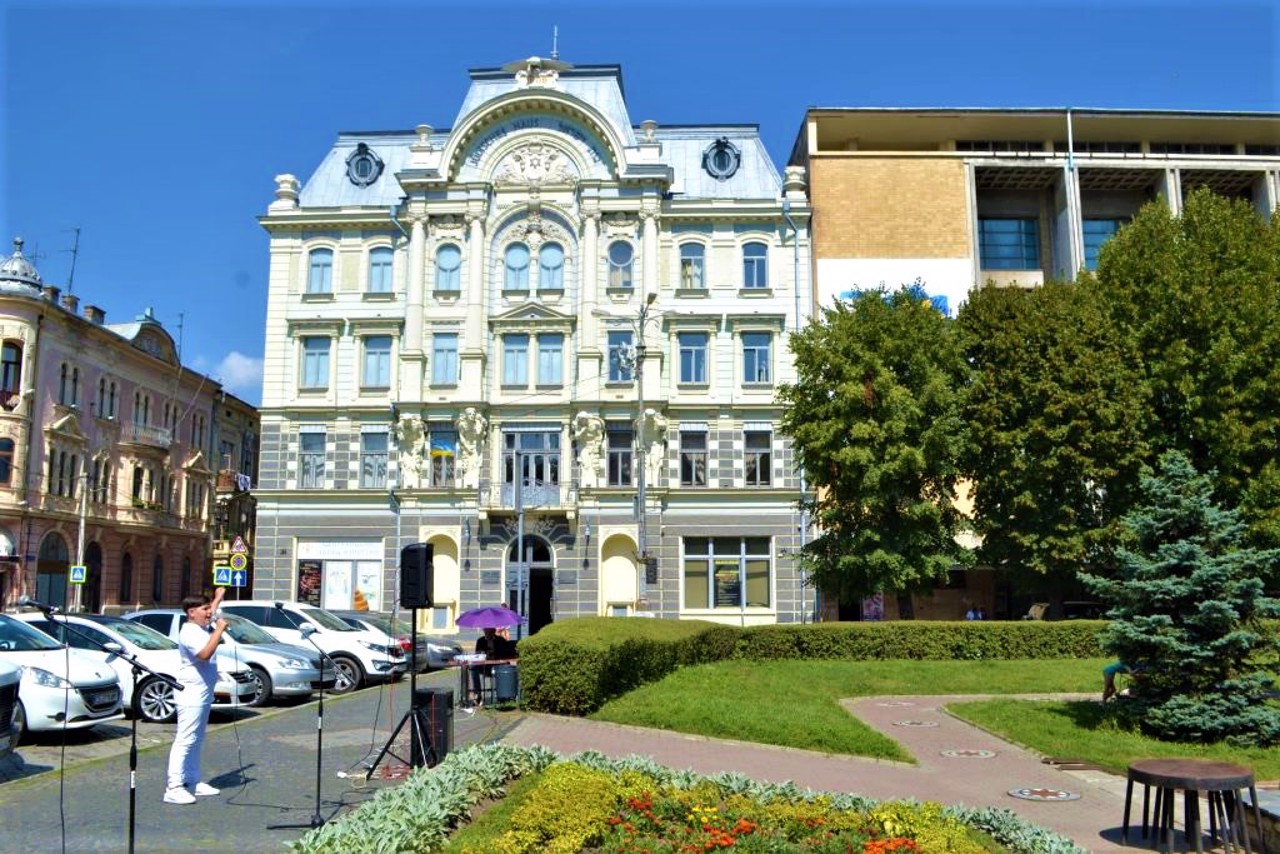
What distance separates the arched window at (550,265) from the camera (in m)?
42.6

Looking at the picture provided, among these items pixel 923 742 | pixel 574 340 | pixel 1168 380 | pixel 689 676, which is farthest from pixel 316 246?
pixel 923 742

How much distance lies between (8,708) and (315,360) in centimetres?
3182

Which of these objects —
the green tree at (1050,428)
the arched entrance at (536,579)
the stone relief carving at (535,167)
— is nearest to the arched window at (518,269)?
the stone relief carving at (535,167)

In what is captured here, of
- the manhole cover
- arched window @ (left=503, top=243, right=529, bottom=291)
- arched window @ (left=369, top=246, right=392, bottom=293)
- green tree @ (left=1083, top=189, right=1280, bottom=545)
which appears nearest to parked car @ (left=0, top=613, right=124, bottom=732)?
the manhole cover

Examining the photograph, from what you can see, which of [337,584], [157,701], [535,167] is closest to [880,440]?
[535,167]

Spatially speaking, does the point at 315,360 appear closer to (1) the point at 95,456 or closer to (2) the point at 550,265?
(2) the point at 550,265

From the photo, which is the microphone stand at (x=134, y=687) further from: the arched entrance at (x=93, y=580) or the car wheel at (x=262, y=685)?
the arched entrance at (x=93, y=580)

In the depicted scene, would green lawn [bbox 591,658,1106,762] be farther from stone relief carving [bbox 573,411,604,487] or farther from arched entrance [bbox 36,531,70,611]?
arched entrance [bbox 36,531,70,611]

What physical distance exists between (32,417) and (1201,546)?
46.2 m

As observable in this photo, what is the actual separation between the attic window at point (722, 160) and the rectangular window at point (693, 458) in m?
11.1

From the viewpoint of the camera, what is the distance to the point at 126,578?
179 feet

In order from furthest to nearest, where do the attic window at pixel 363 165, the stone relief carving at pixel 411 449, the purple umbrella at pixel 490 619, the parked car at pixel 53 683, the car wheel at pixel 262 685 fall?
1. the attic window at pixel 363 165
2. the stone relief carving at pixel 411 449
3. the purple umbrella at pixel 490 619
4. the car wheel at pixel 262 685
5. the parked car at pixel 53 683

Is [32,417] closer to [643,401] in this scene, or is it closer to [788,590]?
[643,401]

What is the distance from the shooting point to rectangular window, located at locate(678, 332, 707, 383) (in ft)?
137
